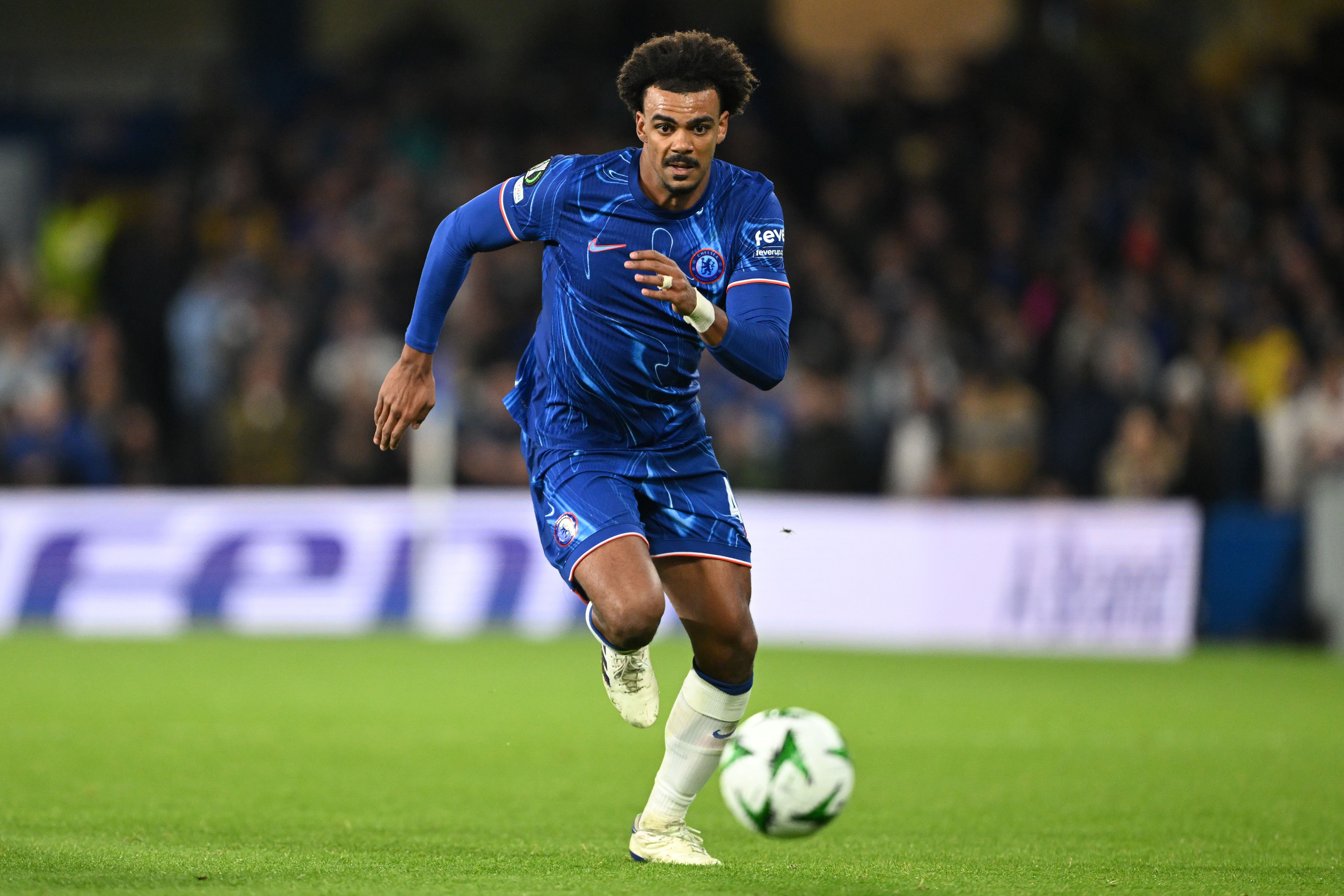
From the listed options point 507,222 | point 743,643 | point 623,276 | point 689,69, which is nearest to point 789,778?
point 743,643

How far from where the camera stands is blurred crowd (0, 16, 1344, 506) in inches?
603

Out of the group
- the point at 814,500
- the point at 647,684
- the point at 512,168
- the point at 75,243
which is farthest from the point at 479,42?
the point at 647,684

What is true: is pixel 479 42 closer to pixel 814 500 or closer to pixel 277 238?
pixel 277 238

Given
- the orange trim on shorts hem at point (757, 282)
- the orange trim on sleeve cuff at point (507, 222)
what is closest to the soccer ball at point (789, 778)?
the orange trim on shorts hem at point (757, 282)

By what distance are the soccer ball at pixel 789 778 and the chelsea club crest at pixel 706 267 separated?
1348mm

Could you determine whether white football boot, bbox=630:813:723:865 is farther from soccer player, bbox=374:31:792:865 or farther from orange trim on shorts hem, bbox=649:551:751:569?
orange trim on shorts hem, bbox=649:551:751:569

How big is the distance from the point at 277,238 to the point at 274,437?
3.24 meters

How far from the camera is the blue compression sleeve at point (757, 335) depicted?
17.0 ft

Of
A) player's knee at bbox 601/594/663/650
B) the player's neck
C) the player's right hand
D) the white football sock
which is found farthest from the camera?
the white football sock

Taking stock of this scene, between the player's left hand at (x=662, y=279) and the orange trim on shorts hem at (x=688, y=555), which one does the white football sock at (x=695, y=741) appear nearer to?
the orange trim on shorts hem at (x=688, y=555)

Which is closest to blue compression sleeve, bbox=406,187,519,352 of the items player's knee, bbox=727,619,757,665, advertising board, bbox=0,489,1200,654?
player's knee, bbox=727,619,757,665

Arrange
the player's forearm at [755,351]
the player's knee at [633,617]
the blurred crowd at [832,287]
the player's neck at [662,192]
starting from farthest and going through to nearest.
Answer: the blurred crowd at [832,287]
the player's neck at [662,192]
the player's knee at [633,617]
the player's forearm at [755,351]

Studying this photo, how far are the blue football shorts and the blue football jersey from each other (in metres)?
0.06

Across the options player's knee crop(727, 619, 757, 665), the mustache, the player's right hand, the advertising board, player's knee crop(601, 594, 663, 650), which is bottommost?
the advertising board
